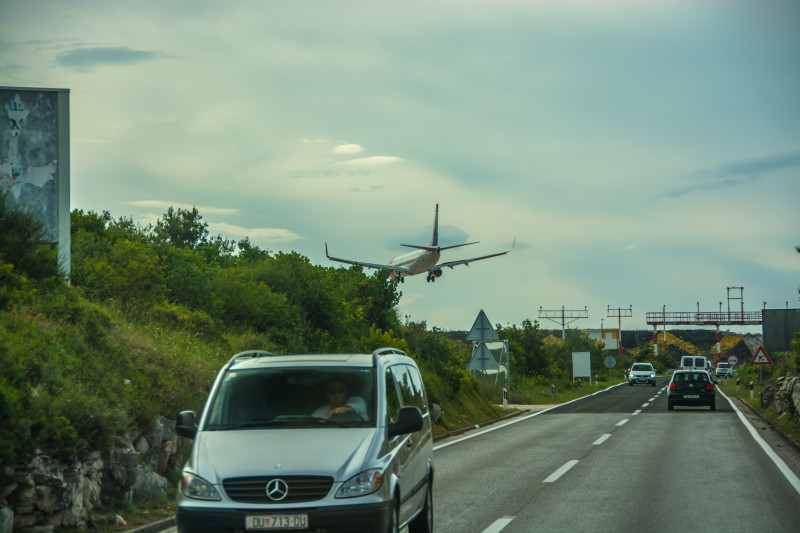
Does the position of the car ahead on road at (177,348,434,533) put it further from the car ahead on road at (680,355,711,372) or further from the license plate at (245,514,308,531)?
the car ahead on road at (680,355,711,372)

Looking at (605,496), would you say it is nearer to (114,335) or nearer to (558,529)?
(558,529)

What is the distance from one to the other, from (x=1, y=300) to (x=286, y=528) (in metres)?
8.05

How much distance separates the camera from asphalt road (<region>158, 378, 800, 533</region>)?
9195 mm

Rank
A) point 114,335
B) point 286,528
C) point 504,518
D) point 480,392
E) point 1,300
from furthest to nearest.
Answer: point 480,392, point 114,335, point 1,300, point 504,518, point 286,528

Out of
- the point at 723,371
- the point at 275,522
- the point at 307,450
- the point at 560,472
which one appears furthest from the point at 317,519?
the point at 723,371

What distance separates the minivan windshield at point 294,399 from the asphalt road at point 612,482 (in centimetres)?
228

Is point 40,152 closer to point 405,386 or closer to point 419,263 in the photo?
point 405,386

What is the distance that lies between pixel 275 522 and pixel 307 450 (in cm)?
61

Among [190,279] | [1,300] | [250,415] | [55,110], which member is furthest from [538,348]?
[250,415]

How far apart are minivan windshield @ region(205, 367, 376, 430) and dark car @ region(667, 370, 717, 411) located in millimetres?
27620

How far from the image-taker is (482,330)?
1058 inches

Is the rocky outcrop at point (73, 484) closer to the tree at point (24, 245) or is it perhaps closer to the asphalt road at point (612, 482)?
the asphalt road at point (612, 482)

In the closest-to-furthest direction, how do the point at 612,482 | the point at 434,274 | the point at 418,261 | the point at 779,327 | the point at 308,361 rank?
the point at 308,361 → the point at 612,482 → the point at 779,327 → the point at 434,274 → the point at 418,261

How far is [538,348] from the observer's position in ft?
187
